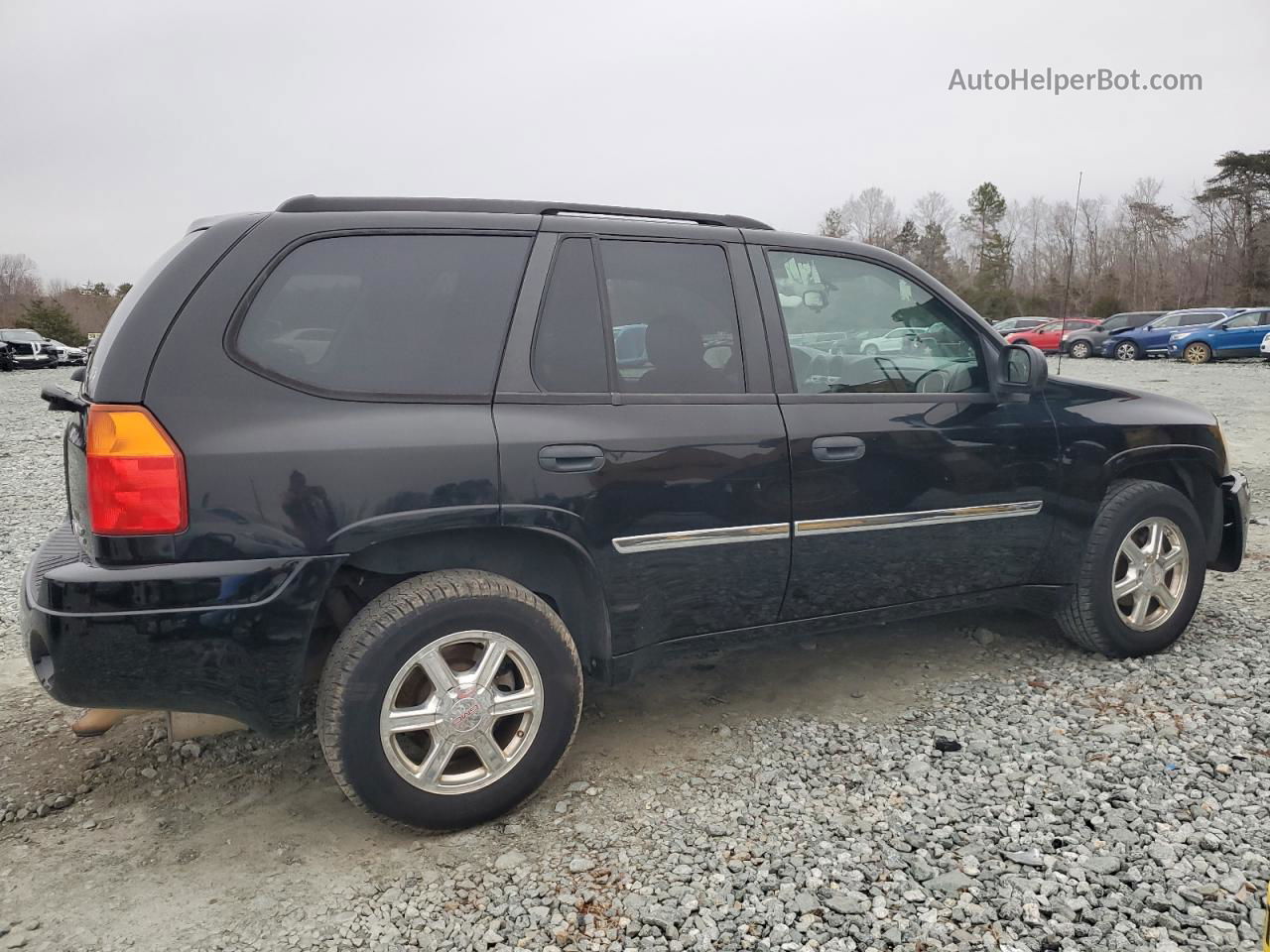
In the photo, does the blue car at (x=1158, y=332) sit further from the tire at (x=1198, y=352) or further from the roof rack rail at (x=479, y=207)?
the roof rack rail at (x=479, y=207)

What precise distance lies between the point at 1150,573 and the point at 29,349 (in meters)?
42.1

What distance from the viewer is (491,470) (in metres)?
2.79

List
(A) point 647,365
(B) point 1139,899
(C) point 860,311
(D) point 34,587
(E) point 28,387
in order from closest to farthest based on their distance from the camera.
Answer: (B) point 1139,899
(D) point 34,587
(A) point 647,365
(C) point 860,311
(E) point 28,387

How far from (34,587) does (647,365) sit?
6.37ft

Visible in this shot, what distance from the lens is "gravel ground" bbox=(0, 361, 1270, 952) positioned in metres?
2.40

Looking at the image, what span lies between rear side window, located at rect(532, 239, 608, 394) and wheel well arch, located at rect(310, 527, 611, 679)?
0.51 meters

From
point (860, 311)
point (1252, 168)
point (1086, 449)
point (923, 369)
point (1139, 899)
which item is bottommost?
point (1139, 899)

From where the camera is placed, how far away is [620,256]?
10.4 ft

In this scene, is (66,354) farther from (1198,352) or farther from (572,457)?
(572,457)

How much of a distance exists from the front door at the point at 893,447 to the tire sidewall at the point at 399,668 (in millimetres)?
960

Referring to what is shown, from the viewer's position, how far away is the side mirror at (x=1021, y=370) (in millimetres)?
3762

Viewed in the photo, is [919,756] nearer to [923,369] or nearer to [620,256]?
[923,369]


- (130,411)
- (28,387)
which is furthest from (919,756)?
(28,387)

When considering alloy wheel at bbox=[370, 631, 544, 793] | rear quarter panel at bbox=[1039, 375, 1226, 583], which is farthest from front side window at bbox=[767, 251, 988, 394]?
alloy wheel at bbox=[370, 631, 544, 793]
